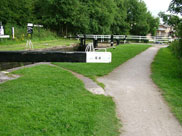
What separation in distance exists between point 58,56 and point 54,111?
3.66 ft

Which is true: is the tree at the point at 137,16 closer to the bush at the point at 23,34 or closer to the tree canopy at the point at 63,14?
the tree canopy at the point at 63,14

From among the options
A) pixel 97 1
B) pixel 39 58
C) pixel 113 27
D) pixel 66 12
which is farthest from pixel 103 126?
pixel 113 27

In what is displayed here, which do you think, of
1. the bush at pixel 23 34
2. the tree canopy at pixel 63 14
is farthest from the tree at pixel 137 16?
the bush at pixel 23 34

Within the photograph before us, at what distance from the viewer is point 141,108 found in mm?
5242

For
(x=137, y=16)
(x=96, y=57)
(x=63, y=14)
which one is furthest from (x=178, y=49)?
(x=137, y=16)

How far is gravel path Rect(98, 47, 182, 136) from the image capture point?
4109 millimetres

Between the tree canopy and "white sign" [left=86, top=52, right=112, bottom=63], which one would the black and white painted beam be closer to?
"white sign" [left=86, top=52, right=112, bottom=63]

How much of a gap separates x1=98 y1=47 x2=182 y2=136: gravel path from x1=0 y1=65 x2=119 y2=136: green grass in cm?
27

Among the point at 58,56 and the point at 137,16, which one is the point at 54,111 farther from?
the point at 137,16

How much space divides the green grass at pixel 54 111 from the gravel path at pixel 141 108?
0.88 ft

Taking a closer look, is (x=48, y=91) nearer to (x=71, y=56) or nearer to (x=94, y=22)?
(x=71, y=56)

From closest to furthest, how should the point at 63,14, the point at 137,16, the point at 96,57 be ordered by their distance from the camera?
the point at 96,57 < the point at 63,14 < the point at 137,16

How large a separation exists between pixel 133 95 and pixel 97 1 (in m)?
40.0

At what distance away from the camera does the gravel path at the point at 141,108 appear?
4.11 metres
